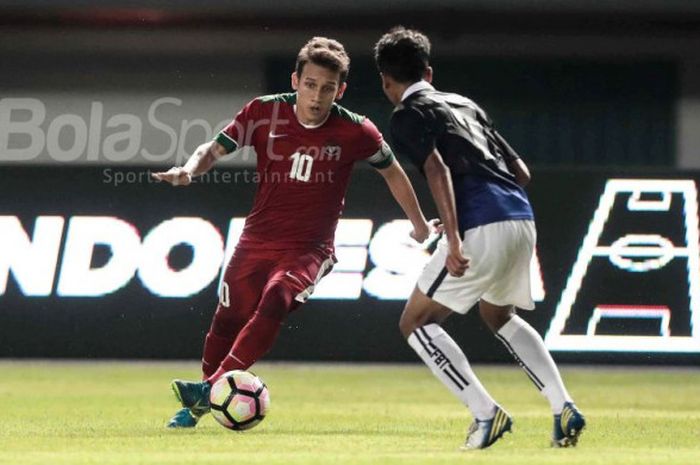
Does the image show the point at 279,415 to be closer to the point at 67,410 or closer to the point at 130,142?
the point at 67,410

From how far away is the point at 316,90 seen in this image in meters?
9.40

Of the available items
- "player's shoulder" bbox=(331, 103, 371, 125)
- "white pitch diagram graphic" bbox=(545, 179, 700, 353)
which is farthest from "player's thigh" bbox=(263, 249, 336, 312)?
"white pitch diagram graphic" bbox=(545, 179, 700, 353)

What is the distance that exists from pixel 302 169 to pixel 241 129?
15.6 inches

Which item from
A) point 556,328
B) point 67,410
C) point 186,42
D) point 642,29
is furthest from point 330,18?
point 67,410

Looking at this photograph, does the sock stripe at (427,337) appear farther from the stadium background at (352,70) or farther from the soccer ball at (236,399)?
the stadium background at (352,70)

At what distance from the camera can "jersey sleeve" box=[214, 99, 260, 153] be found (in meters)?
9.56

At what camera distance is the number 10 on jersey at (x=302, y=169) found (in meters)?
9.65

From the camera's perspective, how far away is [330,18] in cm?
1792

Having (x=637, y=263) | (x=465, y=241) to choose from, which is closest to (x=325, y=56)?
(x=465, y=241)

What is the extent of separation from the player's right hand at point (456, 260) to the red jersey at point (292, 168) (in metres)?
1.70

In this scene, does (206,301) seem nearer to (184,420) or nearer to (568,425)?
(184,420)

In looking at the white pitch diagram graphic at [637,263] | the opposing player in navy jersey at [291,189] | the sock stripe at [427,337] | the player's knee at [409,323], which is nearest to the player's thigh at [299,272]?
the opposing player in navy jersey at [291,189]

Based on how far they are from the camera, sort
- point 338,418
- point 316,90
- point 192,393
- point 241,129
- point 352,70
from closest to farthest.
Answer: point 192,393 → point 316,90 → point 241,129 → point 338,418 → point 352,70

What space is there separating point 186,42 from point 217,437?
9.85 metres
